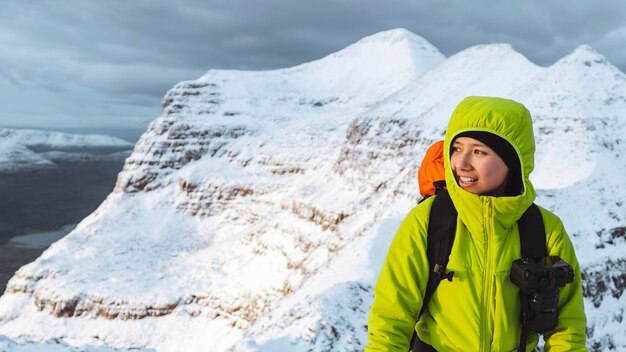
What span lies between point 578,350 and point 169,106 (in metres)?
80.8

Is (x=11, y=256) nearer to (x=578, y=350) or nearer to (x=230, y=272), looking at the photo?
(x=230, y=272)

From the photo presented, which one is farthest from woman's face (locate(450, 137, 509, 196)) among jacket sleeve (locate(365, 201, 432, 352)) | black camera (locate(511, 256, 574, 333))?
black camera (locate(511, 256, 574, 333))

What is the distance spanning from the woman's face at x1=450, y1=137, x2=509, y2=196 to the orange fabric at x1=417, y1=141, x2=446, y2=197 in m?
0.59

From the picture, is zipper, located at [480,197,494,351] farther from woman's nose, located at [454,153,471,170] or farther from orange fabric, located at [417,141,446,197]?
orange fabric, located at [417,141,446,197]

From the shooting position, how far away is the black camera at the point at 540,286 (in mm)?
2297

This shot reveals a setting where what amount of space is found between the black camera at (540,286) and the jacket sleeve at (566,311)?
0.13m

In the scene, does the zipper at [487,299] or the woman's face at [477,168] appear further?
the zipper at [487,299]

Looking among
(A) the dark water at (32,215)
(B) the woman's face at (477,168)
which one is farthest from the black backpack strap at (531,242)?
(A) the dark water at (32,215)

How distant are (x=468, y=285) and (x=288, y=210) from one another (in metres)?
40.3

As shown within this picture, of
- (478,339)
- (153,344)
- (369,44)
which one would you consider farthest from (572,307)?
(369,44)

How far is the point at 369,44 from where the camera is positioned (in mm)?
95000

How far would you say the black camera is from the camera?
2.30m

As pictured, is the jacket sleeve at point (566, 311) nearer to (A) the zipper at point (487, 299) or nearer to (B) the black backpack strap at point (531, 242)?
(B) the black backpack strap at point (531, 242)

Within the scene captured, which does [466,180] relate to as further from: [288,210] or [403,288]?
[288,210]
